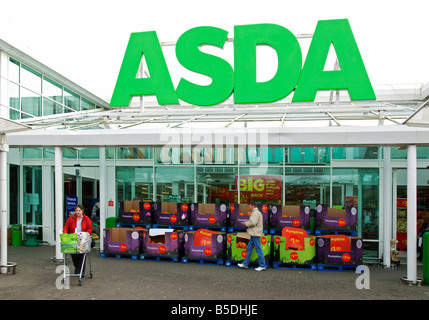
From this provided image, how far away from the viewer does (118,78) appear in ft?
45.9

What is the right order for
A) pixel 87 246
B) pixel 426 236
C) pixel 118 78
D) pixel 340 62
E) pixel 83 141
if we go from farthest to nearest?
pixel 118 78, pixel 340 62, pixel 83 141, pixel 426 236, pixel 87 246

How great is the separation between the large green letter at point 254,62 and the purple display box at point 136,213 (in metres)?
4.28

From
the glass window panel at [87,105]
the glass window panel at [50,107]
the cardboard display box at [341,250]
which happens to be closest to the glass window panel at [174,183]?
the glass window panel at [50,107]

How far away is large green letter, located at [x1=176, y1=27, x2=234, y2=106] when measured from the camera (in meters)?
13.4

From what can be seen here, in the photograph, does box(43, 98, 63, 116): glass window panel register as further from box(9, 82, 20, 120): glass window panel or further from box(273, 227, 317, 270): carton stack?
box(273, 227, 317, 270): carton stack

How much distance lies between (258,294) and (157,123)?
6508mm

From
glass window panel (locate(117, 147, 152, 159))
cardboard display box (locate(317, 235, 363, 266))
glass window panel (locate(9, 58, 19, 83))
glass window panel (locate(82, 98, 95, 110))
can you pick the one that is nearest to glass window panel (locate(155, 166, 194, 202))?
glass window panel (locate(117, 147, 152, 159))

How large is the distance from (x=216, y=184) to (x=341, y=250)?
5.50 metres

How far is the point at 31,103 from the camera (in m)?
14.7

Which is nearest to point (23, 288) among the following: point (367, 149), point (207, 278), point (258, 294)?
point (207, 278)

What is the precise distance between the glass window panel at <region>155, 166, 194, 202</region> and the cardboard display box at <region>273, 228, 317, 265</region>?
4.89m

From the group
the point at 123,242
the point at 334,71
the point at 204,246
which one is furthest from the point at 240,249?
the point at 334,71

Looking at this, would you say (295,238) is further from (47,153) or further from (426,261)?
(47,153)

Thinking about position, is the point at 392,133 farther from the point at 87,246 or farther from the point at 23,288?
the point at 23,288
